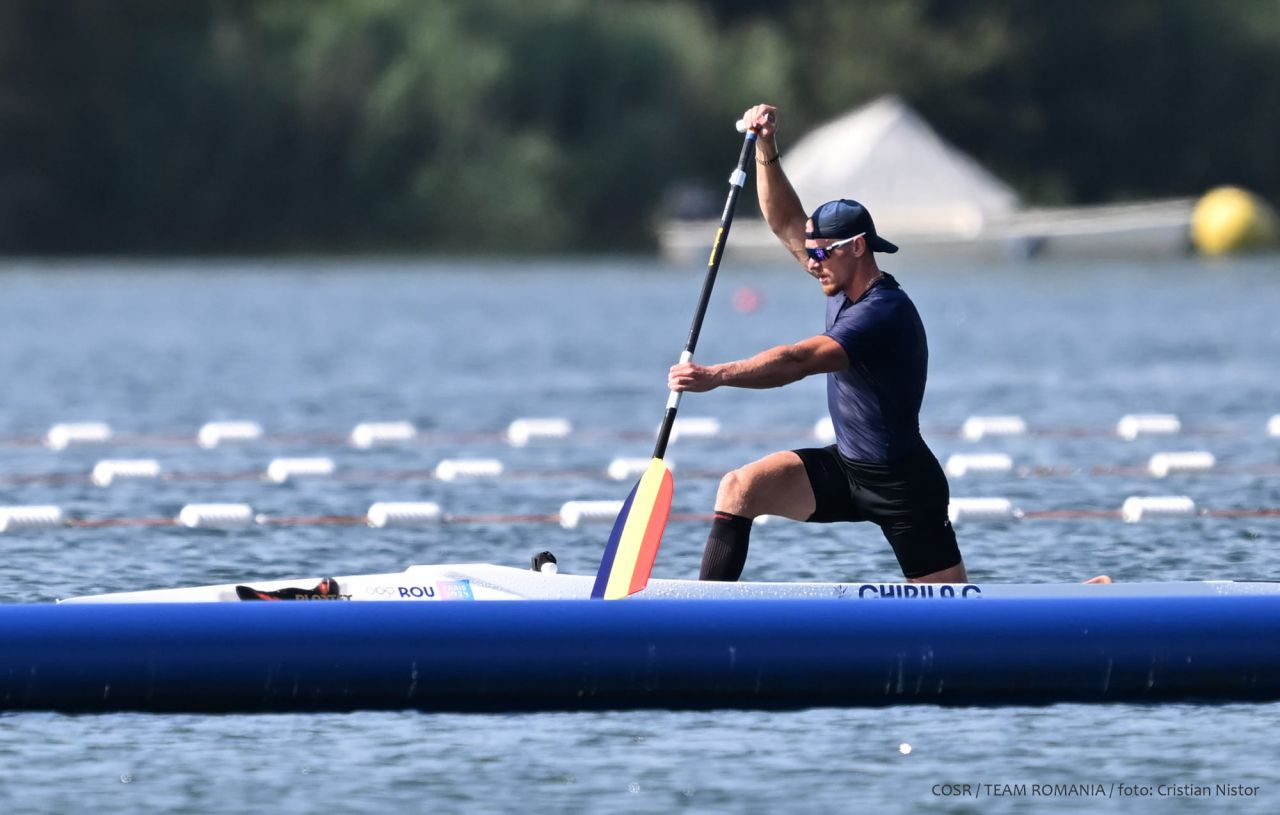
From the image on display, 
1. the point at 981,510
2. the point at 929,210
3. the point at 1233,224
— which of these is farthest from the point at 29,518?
the point at 929,210

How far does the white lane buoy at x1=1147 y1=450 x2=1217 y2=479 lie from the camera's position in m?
17.7

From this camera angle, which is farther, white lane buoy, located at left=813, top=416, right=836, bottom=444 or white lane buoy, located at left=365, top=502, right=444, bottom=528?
white lane buoy, located at left=813, top=416, right=836, bottom=444

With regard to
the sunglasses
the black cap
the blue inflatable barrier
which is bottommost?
the blue inflatable barrier

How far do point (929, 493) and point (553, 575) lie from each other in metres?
1.50

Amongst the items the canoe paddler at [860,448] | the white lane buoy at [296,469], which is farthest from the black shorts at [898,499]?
the white lane buoy at [296,469]

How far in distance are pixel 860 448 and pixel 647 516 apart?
3.36 ft

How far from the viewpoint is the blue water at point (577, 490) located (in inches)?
333

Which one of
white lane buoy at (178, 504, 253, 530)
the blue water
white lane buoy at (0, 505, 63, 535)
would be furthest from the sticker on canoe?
white lane buoy at (0, 505, 63, 535)

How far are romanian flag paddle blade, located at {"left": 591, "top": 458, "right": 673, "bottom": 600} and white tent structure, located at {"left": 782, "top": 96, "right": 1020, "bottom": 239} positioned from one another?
51.6 metres

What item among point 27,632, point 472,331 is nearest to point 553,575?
point 27,632

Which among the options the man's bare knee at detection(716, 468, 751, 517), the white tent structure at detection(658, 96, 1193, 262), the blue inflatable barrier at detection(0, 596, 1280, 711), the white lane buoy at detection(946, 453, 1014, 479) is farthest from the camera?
the white tent structure at detection(658, 96, 1193, 262)

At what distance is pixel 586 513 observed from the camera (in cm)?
1541

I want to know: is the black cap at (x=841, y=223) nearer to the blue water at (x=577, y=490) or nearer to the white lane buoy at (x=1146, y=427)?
the blue water at (x=577, y=490)

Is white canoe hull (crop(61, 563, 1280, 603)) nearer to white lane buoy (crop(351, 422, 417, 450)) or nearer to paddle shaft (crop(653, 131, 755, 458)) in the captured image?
paddle shaft (crop(653, 131, 755, 458))
